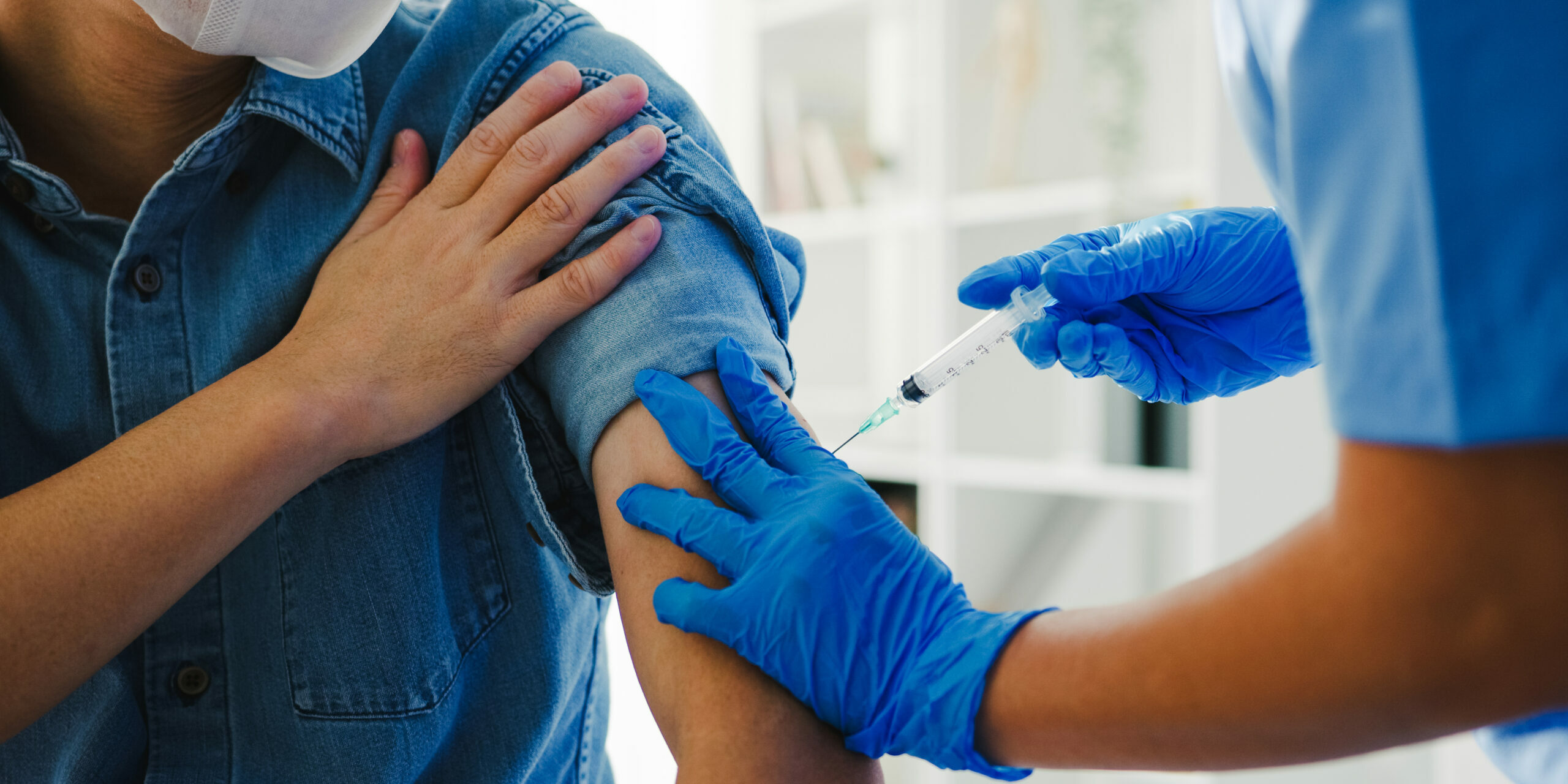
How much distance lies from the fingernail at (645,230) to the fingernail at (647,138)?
64 millimetres

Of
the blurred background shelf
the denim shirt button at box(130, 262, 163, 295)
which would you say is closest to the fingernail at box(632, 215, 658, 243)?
the denim shirt button at box(130, 262, 163, 295)

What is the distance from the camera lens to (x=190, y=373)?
2.64 ft

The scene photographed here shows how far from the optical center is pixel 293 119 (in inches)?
31.2

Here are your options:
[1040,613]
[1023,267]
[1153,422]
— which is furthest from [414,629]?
[1153,422]

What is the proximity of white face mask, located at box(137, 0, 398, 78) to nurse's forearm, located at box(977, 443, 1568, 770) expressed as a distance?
764 mm

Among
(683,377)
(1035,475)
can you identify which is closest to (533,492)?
(683,377)

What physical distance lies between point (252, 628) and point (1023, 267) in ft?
2.74

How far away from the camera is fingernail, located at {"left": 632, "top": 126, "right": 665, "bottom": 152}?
0.75m

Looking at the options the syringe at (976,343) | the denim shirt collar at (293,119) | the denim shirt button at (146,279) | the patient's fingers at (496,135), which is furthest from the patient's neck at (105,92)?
the syringe at (976,343)

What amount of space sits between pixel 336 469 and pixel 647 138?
42 cm

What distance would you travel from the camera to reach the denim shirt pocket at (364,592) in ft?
2.68

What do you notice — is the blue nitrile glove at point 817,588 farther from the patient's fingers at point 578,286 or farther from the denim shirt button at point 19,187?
the denim shirt button at point 19,187

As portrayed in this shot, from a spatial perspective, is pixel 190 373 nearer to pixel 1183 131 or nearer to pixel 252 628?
pixel 252 628

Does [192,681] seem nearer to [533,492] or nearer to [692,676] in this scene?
[533,492]
